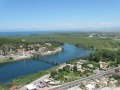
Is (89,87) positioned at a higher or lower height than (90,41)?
higher

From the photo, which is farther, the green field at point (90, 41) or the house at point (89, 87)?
the green field at point (90, 41)

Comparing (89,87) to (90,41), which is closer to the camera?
(89,87)

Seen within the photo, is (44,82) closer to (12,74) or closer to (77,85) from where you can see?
(77,85)

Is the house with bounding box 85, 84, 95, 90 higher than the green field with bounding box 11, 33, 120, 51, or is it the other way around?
the house with bounding box 85, 84, 95, 90

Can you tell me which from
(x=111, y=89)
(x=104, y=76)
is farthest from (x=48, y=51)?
(x=111, y=89)

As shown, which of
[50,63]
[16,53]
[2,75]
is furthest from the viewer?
[16,53]

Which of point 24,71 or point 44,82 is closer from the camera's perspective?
point 44,82

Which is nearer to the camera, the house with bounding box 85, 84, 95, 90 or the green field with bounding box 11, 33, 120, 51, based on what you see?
the house with bounding box 85, 84, 95, 90

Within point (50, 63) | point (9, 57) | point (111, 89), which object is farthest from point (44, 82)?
point (9, 57)

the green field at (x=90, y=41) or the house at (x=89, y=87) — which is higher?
the house at (x=89, y=87)

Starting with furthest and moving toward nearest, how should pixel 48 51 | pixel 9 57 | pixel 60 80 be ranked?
pixel 48 51 < pixel 9 57 < pixel 60 80
